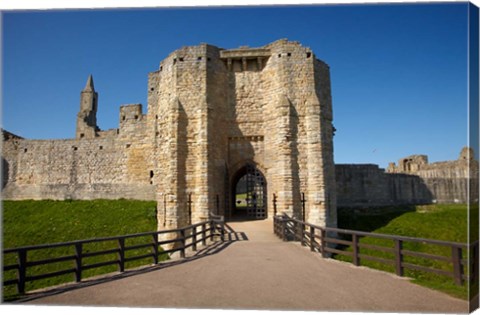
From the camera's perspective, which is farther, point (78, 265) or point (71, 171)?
point (71, 171)

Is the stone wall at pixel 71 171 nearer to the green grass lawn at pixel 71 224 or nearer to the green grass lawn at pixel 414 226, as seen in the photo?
the green grass lawn at pixel 71 224

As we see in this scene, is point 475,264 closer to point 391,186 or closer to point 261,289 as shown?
point 261,289

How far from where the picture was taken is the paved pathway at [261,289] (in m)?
4.87

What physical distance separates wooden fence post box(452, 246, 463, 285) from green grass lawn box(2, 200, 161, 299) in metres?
10.9

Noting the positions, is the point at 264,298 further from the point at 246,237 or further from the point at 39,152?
the point at 39,152

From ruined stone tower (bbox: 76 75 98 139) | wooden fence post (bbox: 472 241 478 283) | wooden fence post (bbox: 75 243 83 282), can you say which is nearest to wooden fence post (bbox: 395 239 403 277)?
wooden fence post (bbox: 472 241 478 283)

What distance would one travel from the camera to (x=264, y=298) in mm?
5137

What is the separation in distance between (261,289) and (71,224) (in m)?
15.0

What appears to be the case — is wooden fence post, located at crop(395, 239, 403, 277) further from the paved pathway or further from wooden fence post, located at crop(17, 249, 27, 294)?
wooden fence post, located at crop(17, 249, 27, 294)

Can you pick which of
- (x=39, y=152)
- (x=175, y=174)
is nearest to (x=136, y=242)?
(x=175, y=174)

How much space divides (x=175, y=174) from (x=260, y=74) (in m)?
6.25

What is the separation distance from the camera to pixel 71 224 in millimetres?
17656

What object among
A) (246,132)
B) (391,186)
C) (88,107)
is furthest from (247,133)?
(88,107)

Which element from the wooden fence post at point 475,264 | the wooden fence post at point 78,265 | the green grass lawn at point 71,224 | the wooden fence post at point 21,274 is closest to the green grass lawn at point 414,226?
the wooden fence post at point 475,264
